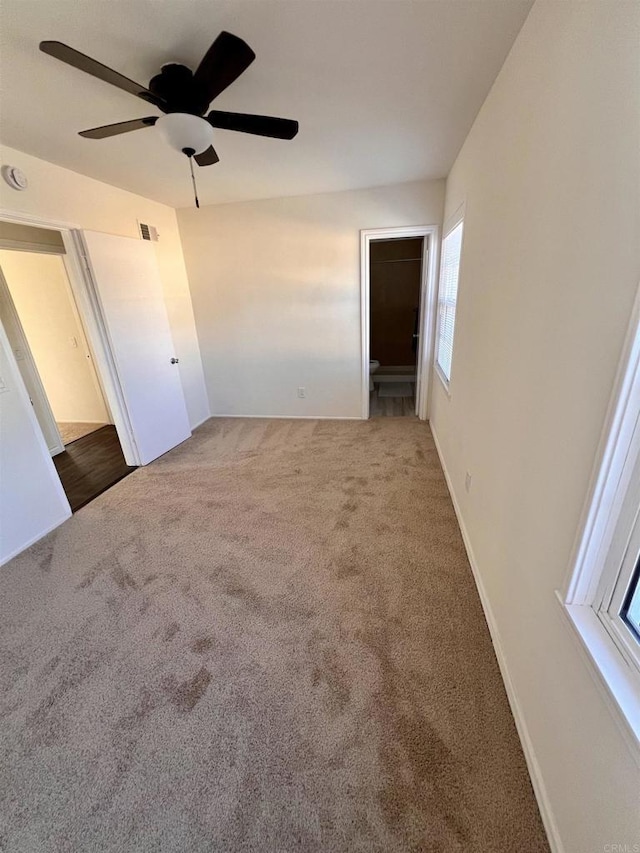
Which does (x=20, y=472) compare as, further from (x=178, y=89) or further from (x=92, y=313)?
(x=178, y=89)

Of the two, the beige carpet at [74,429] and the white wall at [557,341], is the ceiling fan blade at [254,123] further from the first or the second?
the beige carpet at [74,429]

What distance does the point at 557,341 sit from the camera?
3.32 ft

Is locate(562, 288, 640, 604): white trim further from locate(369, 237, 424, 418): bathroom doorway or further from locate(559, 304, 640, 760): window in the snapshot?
locate(369, 237, 424, 418): bathroom doorway

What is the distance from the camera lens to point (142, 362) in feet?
10.6

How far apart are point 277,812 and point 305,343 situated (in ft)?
12.0

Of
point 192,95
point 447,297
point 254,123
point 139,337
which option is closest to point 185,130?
point 192,95

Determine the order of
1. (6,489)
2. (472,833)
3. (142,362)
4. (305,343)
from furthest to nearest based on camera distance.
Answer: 1. (305,343)
2. (142,362)
3. (6,489)
4. (472,833)

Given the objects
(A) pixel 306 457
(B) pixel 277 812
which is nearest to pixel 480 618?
(B) pixel 277 812

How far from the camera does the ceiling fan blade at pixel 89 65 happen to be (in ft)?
3.53

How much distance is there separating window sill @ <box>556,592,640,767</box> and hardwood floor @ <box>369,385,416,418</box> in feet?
11.0

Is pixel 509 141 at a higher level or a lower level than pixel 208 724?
higher

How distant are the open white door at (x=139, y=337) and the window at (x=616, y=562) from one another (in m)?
3.36

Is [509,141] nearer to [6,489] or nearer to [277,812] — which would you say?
[277,812]

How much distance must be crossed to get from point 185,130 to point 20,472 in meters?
2.25
